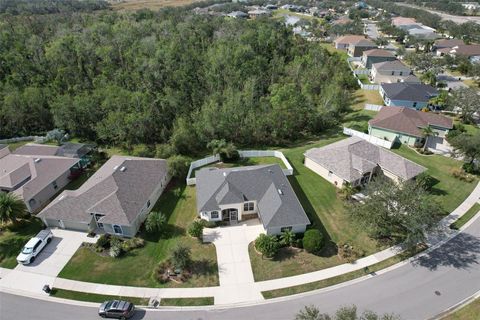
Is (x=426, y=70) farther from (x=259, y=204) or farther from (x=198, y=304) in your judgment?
(x=198, y=304)

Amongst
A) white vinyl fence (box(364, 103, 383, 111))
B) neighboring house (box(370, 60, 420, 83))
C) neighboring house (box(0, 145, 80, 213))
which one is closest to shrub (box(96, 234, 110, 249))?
neighboring house (box(0, 145, 80, 213))

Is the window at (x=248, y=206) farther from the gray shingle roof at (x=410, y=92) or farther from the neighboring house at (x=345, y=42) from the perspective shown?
the neighboring house at (x=345, y=42)

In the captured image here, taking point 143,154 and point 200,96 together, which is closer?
point 143,154

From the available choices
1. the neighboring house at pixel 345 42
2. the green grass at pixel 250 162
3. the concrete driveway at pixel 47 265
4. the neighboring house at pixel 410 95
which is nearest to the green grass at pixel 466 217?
the green grass at pixel 250 162

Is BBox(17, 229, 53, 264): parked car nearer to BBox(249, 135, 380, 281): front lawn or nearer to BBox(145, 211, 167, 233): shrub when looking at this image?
BBox(145, 211, 167, 233): shrub

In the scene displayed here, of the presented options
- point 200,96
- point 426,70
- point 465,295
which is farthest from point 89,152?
point 426,70

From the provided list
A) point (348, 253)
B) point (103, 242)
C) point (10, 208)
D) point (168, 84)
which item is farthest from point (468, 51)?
point (10, 208)

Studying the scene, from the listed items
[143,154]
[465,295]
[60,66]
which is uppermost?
[60,66]
